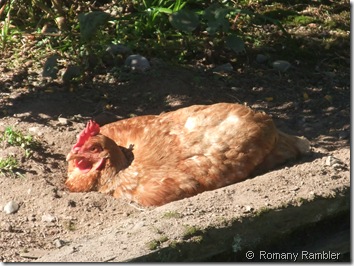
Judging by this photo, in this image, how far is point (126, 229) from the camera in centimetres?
497

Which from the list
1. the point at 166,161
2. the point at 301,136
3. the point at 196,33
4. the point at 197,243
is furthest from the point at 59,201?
the point at 196,33

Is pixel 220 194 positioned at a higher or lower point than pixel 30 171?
higher

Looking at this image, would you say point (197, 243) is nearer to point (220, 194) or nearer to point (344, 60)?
point (220, 194)

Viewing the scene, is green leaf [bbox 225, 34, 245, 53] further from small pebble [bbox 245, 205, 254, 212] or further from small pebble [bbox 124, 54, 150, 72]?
small pebble [bbox 245, 205, 254, 212]

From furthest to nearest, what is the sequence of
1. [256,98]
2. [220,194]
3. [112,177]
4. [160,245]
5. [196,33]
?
[196,33] → [256,98] → [112,177] → [220,194] → [160,245]

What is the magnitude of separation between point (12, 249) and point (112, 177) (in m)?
1.04

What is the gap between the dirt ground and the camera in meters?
5.35

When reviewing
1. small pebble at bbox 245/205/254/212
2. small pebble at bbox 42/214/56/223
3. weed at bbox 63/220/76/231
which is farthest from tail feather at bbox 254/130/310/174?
small pebble at bbox 42/214/56/223

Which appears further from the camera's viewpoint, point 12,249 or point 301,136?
point 301,136

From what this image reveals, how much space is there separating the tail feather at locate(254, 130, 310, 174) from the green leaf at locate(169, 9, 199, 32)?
1197mm

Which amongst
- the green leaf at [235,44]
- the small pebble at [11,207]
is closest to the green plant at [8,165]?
the small pebble at [11,207]

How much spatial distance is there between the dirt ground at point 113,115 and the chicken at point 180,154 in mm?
131

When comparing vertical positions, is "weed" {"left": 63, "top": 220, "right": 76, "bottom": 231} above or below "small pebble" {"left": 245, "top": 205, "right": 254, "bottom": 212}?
below

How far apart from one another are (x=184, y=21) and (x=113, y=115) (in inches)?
37.2
